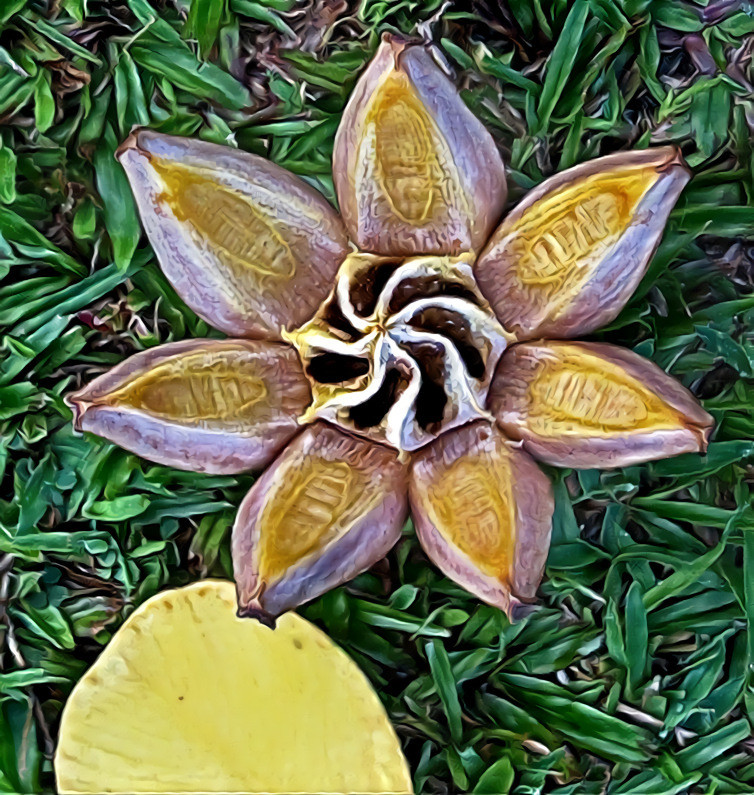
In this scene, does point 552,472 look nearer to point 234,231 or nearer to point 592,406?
point 592,406

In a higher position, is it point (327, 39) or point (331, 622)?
point (327, 39)

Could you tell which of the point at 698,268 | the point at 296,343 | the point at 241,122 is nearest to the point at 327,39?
the point at 241,122

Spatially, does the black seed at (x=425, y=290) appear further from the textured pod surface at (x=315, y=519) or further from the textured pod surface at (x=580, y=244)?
the textured pod surface at (x=315, y=519)

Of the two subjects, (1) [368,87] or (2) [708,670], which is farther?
(2) [708,670]

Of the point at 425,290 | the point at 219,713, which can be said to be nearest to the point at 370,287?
the point at 425,290

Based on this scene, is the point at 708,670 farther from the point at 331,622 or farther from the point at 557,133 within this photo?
the point at 557,133

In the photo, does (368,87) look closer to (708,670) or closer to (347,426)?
(347,426)

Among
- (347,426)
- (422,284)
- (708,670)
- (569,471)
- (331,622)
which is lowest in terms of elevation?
(708,670)
